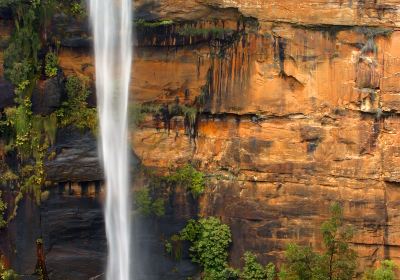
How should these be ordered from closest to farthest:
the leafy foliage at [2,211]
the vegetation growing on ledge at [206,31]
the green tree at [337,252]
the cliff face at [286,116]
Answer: the green tree at [337,252]
the cliff face at [286,116]
the leafy foliage at [2,211]
the vegetation growing on ledge at [206,31]

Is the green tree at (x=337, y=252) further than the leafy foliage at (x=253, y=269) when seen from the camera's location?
No

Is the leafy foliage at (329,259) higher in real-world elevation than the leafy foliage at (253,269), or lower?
higher

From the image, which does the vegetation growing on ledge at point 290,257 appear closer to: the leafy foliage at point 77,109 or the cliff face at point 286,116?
the cliff face at point 286,116

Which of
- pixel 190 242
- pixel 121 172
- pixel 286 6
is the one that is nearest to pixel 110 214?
pixel 121 172

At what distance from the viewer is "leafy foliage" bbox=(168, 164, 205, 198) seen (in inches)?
556

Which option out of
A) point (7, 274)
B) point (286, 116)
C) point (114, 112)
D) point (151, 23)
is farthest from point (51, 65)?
point (286, 116)

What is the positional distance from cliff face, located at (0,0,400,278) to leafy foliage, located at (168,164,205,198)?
0.20 m

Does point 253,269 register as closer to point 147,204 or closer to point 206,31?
point 147,204

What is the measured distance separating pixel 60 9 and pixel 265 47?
402 cm

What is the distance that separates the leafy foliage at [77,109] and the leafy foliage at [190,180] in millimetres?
1899

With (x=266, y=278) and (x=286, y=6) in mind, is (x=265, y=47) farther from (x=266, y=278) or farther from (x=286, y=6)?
A: (x=266, y=278)

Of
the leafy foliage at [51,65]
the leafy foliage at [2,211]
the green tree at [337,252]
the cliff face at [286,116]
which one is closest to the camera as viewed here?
the green tree at [337,252]

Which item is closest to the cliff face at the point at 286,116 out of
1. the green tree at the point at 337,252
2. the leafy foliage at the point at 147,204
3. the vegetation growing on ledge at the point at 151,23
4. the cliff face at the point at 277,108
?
the cliff face at the point at 277,108

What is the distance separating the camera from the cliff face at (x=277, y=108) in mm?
13086
